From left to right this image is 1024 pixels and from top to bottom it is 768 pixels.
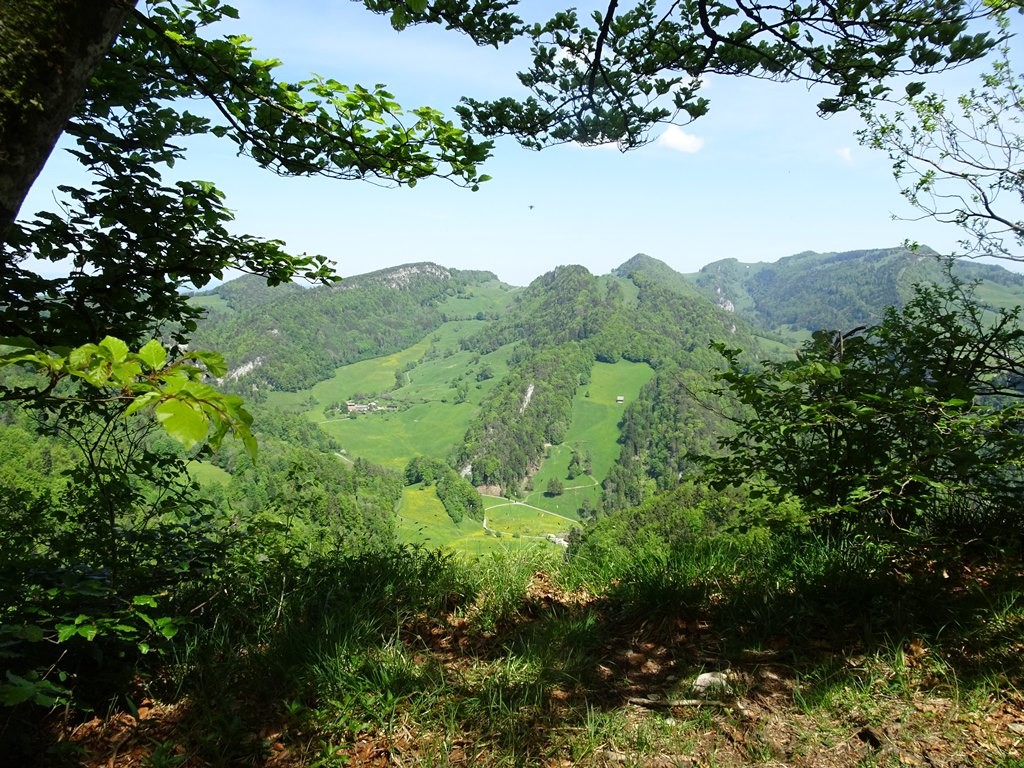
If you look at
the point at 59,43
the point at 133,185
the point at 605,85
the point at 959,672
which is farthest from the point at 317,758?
the point at 605,85

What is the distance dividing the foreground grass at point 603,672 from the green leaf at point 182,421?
231cm

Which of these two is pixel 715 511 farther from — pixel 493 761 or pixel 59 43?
pixel 59 43

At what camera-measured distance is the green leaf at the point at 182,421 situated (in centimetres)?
128

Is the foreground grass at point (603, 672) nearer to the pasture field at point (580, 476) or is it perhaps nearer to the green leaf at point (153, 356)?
the green leaf at point (153, 356)

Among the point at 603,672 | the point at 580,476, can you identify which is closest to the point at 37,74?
the point at 603,672

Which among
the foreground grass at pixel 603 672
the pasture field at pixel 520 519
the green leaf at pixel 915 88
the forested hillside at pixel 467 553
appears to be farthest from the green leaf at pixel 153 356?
the pasture field at pixel 520 519

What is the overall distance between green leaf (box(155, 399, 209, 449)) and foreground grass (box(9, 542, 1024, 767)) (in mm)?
2313

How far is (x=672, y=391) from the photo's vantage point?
189375 mm

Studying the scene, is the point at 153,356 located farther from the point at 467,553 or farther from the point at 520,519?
the point at 520,519

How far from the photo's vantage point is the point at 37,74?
155 cm

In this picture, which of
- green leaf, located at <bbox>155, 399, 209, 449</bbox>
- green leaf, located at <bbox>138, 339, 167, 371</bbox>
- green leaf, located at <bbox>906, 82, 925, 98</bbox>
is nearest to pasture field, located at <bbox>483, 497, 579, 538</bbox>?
green leaf, located at <bbox>906, 82, 925, 98</bbox>

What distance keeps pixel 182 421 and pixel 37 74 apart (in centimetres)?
112

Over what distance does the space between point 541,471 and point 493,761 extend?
179098 millimetres

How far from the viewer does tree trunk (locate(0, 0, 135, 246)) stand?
149cm
